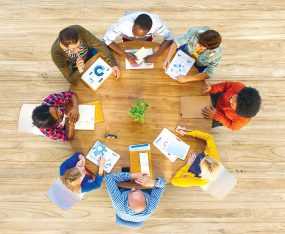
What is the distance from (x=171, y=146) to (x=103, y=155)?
61 cm

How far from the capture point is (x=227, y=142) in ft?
14.1

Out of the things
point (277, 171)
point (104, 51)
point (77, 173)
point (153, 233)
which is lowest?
point (153, 233)

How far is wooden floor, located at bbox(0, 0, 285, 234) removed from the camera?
4113 mm

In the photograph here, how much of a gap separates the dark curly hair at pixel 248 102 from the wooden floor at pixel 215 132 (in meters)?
1.09

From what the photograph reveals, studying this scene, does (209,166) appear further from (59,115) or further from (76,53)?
(76,53)

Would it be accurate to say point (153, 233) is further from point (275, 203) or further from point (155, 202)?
point (275, 203)

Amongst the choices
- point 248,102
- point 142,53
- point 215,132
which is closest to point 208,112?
point 248,102

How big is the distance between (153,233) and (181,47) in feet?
6.53

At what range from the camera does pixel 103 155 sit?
11.0ft

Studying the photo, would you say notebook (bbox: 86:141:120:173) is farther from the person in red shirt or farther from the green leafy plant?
the person in red shirt

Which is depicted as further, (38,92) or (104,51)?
(38,92)

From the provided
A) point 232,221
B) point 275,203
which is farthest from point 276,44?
point 232,221

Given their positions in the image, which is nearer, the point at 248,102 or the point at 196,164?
the point at 248,102

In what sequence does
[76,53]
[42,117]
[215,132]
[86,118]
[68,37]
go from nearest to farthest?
1. [42,117]
2. [68,37]
3. [86,118]
4. [76,53]
5. [215,132]
